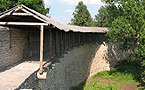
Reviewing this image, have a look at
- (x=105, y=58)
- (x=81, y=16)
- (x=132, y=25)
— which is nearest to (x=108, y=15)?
(x=132, y=25)

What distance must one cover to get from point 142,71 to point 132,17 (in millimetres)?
6022

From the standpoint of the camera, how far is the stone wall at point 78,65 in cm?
737

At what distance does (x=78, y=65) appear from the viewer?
546 inches

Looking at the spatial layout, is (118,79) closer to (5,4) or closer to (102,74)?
(102,74)

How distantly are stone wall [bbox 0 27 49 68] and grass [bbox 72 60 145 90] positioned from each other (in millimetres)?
4479

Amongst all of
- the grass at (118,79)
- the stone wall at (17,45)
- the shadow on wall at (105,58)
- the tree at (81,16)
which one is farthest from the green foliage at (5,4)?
the tree at (81,16)

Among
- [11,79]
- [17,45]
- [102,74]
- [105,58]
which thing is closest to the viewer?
[11,79]

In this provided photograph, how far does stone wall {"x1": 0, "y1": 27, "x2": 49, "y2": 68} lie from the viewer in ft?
24.3

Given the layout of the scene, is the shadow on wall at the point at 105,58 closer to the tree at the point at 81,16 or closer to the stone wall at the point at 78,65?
the stone wall at the point at 78,65

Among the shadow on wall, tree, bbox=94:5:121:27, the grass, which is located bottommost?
the grass

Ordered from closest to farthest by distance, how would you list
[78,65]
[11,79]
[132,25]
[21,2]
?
[11,79] < [132,25] < [78,65] < [21,2]

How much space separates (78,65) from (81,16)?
61.8ft

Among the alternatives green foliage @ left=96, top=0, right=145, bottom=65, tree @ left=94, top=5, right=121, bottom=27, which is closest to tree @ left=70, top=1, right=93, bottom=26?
tree @ left=94, top=5, right=121, bottom=27

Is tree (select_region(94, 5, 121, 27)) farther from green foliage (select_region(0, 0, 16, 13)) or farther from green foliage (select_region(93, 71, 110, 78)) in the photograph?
green foliage (select_region(0, 0, 16, 13))
